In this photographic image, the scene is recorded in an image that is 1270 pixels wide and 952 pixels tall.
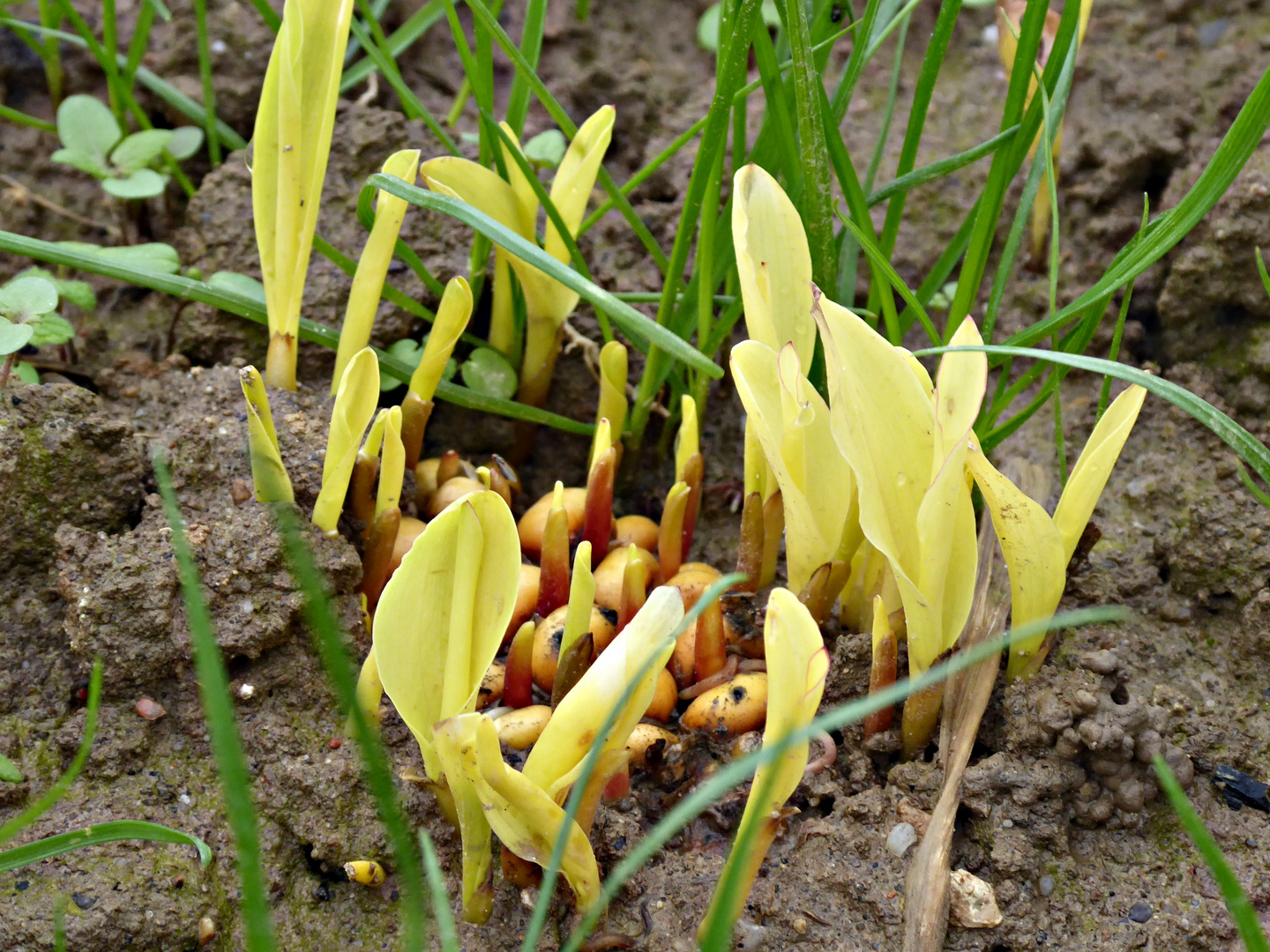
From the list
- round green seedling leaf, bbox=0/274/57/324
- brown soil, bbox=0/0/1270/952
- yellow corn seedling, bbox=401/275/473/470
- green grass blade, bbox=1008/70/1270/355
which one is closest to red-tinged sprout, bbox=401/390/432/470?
yellow corn seedling, bbox=401/275/473/470

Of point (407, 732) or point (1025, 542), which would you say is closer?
point (1025, 542)

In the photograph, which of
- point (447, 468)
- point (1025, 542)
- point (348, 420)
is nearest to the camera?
point (1025, 542)

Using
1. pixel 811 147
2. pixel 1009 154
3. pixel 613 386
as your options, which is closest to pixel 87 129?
pixel 613 386

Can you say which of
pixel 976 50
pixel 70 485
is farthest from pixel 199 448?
pixel 976 50

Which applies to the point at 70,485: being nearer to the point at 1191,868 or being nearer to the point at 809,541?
the point at 809,541

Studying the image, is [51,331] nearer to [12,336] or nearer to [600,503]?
[12,336]

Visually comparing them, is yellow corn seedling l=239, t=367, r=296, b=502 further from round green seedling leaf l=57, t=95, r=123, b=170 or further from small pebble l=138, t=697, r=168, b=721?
round green seedling leaf l=57, t=95, r=123, b=170
